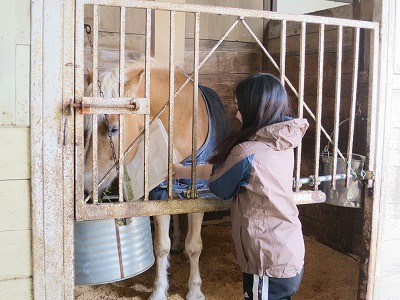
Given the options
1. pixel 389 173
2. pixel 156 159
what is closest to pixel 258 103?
pixel 156 159

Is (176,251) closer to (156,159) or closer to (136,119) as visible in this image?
(136,119)

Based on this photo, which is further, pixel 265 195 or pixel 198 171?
pixel 198 171

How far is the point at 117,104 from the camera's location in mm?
1820

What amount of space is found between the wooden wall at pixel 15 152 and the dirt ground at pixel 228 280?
139cm

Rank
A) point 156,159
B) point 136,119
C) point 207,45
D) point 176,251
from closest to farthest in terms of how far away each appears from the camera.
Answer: point 156,159 < point 136,119 < point 176,251 < point 207,45

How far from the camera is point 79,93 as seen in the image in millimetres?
1777

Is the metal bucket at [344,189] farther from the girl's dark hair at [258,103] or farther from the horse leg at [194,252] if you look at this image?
the horse leg at [194,252]

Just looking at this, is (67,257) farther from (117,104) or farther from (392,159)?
(392,159)

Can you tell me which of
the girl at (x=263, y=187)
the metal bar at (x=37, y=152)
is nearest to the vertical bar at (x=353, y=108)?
the girl at (x=263, y=187)

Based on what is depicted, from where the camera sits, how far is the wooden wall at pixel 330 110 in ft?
10.7

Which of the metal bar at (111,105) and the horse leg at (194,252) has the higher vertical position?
the metal bar at (111,105)

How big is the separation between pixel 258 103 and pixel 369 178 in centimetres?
93

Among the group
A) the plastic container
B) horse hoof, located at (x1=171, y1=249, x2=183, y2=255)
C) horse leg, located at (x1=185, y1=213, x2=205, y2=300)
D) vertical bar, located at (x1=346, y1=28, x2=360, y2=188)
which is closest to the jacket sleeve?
the plastic container

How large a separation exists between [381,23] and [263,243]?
52.6 inches
